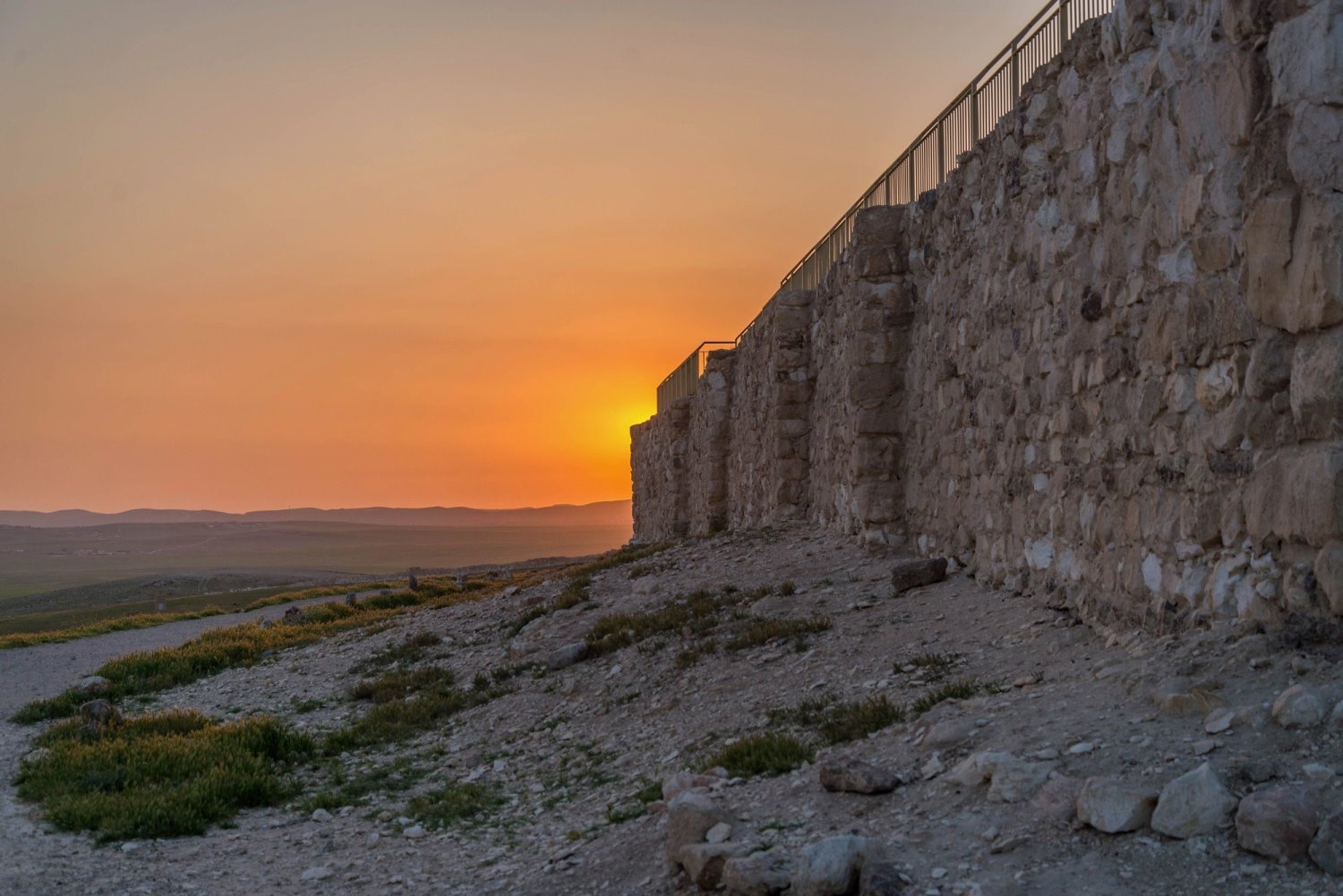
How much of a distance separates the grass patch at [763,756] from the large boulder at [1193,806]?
8.33 feet

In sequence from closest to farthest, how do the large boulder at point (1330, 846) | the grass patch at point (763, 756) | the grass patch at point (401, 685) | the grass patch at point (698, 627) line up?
the large boulder at point (1330, 846) < the grass patch at point (763, 756) < the grass patch at point (698, 627) < the grass patch at point (401, 685)

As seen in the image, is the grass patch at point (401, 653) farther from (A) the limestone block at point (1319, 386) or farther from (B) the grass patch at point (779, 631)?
(A) the limestone block at point (1319, 386)

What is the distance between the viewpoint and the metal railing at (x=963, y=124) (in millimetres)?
9383

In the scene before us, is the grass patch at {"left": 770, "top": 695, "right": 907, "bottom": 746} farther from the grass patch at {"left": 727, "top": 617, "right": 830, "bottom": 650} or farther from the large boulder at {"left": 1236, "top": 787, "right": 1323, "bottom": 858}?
the large boulder at {"left": 1236, "top": 787, "right": 1323, "bottom": 858}

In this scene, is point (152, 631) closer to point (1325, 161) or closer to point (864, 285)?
point (864, 285)

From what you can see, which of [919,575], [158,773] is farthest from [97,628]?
[919,575]

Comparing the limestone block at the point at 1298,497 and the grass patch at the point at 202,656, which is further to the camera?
the grass patch at the point at 202,656

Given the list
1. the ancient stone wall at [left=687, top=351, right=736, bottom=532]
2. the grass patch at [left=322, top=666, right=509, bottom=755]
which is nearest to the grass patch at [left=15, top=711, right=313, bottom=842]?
the grass patch at [left=322, top=666, right=509, bottom=755]

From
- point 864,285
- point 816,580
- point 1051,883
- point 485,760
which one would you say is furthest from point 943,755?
point 864,285

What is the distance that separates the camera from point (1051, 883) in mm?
4301

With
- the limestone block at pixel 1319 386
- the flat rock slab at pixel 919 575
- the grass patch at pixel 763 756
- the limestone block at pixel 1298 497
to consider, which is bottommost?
the grass patch at pixel 763 756

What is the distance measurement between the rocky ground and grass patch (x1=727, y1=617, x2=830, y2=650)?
8 centimetres

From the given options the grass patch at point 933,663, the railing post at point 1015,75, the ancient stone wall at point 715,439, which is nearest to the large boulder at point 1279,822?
the grass patch at point 933,663

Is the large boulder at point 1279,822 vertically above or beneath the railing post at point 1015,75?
beneath
